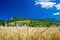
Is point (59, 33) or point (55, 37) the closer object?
point (55, 37)

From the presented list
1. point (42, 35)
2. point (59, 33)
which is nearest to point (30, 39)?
point (42, 35)

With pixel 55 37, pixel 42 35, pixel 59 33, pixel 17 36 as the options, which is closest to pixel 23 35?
pixel 17 36

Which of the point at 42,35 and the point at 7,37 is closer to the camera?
the point at 7,37

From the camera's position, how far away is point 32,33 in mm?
3150

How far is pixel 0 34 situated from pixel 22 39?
1.37ft

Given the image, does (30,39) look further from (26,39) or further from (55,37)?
(55,37)

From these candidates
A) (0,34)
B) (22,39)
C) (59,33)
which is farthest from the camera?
(59,33)

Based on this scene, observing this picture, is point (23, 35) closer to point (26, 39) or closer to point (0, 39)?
point (26, 39)

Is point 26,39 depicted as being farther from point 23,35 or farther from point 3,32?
point 3,32

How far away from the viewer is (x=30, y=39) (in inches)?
116

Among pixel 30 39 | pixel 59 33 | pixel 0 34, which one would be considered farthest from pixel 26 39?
pixel 59 33

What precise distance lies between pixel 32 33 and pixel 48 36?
25 centimetres

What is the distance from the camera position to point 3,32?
10.6ft

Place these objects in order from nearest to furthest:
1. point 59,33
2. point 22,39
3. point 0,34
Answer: point 22,39 < point 0,34 < point 59,33
